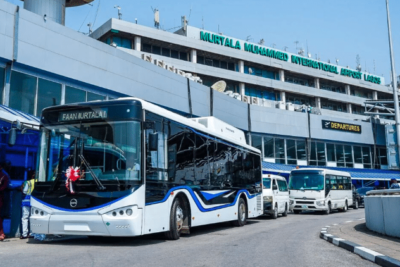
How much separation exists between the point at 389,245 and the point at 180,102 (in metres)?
20.5

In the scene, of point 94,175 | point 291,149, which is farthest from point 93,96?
point 291,149

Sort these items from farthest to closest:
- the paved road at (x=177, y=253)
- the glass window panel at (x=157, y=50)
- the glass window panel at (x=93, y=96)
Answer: the glass window panel at (x=157, y=50) → the glass window panel at (x=93, y=96) → the paved road at (x=177, y=253)

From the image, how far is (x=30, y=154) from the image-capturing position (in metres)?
20.3

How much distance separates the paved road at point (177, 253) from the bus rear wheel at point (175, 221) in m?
0.21

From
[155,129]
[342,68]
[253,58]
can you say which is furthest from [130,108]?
[342,68]

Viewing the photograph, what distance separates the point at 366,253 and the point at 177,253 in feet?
11.8

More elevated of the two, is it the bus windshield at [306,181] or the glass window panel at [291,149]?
the glass window panel at [291,149]

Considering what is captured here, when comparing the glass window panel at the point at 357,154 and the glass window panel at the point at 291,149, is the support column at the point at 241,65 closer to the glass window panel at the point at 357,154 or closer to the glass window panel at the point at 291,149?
the glass window panel at the point at 291,149

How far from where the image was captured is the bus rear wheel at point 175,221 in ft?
34.2

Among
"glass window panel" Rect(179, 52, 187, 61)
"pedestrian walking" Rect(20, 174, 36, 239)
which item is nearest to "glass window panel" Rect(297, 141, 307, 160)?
"glass window panel" Rect(179, 52, 187, 61)

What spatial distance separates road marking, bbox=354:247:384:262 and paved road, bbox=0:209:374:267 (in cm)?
13

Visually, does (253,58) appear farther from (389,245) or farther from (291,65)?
(389,245)

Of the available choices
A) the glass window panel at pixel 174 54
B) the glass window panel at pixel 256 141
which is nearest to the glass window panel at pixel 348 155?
the glass window panel at pixel 256 141

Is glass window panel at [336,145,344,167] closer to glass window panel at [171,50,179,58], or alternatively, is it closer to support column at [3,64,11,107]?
glass window panel at [171,50,179,58]
